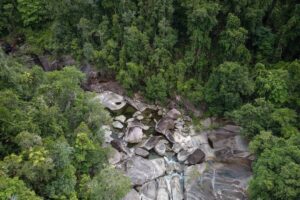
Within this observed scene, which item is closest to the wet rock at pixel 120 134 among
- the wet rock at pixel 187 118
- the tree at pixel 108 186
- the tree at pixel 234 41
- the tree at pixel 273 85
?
the wet rock at pixel 187 118

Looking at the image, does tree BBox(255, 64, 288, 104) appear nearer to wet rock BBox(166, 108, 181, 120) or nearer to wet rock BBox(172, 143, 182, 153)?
wet rock BBox(166, 108, 181, 120)

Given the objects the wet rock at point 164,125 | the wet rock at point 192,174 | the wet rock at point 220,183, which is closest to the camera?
the wet rock at point 220,183

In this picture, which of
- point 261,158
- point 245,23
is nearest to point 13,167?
point 261,158

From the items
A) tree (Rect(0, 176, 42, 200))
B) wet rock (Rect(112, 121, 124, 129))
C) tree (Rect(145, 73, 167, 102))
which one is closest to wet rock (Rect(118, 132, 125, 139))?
wet rock (Rect(112, 121, 124, 129))

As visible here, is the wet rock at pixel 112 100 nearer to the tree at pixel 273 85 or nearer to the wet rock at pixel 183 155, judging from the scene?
the wet rock at pixel 183 155

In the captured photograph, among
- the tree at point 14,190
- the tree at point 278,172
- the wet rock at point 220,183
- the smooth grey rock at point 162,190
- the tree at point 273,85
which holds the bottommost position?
the smooth grey rock at point 162,190

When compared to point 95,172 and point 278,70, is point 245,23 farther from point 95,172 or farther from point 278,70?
point 95,172
